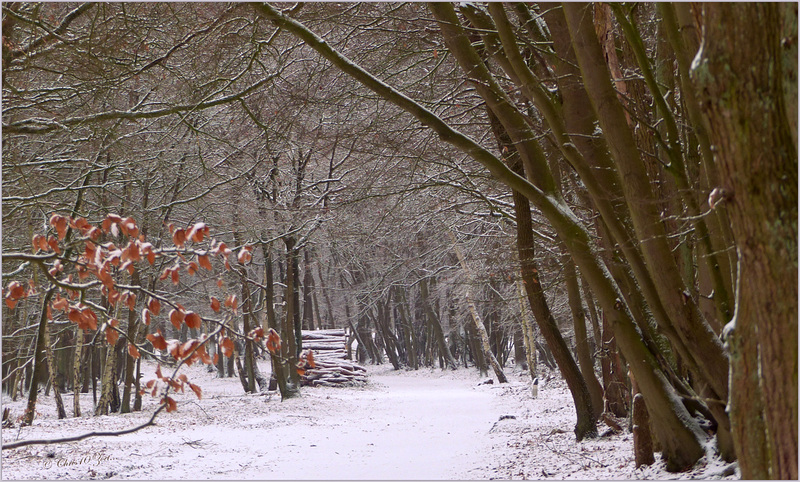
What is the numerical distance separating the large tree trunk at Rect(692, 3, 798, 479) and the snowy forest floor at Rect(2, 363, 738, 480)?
9.47ft

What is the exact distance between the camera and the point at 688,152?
488cm

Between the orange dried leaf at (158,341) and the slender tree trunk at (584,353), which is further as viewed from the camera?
the slender tree trunk at (584,353)

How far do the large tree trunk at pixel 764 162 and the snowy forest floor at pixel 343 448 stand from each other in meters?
→ 2.89

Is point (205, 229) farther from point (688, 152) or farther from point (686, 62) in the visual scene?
point (688, 152)

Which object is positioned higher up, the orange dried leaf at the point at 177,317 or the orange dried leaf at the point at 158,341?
the orange dried leaf at the point at 177,317

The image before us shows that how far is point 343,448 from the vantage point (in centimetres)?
889

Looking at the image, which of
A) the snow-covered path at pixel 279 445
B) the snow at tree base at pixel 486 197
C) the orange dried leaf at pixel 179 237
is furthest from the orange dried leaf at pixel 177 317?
the snow-covered path at pixel 279 445

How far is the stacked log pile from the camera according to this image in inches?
876

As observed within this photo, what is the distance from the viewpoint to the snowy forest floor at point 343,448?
6.63 meters

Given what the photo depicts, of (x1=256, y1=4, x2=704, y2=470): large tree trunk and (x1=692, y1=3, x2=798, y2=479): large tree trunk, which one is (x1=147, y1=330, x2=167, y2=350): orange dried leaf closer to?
(x1=692, y1=3, x2=798, y2=479): large tree trunk

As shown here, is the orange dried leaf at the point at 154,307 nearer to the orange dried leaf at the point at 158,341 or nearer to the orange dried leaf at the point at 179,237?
the orange dried leaf at the point at 158,341

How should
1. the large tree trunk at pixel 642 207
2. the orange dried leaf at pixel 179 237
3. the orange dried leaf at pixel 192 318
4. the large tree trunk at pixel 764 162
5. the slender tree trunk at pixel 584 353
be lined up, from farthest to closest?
the slender tree trunk at pixel 584 353, the large tree trunk at pixel 642 207, the orange dried leaf at pixel 179 237, the orange dried leaf at pixel 192 318, the large tree trunk at pixel 764 162

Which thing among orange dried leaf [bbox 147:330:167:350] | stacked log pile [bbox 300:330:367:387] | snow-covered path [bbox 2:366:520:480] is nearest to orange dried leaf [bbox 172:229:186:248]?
orange dried leaf [bbox 147:330:167:350]

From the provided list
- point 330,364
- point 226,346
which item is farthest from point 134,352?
point 330,364
